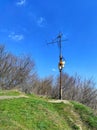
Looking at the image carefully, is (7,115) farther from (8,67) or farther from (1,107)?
(8,67)

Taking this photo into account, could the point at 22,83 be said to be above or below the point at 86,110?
above

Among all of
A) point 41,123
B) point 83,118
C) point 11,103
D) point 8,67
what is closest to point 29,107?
point 11,103

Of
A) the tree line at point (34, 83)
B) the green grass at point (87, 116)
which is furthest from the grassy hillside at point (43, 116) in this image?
the tree line at point (34, 83)

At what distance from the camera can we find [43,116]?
16344 millimetres

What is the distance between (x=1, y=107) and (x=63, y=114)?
4.18 meters

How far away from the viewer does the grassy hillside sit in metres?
14.3

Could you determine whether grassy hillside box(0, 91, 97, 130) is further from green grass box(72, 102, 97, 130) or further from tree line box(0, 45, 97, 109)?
tree line box(0, 45, 97, 109)

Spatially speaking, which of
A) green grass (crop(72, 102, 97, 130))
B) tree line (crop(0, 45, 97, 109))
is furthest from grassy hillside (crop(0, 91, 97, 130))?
tree line (crop(0, 45, 97, 109))

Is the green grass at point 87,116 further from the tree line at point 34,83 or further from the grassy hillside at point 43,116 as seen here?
the tree line at point 34,83

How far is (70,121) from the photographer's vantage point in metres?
17.2

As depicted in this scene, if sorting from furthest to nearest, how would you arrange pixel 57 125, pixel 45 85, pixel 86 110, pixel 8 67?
pixel 45 85, pixel 8 67, pixel 86 110, pixel 57 125

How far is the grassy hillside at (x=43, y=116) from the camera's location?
1428cm

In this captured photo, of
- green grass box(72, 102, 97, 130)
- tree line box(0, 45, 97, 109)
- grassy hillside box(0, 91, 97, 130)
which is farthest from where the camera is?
tree line box(0, 45, 97, 109)

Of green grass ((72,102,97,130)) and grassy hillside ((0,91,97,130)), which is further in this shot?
green grass ((72,102,97,130))
